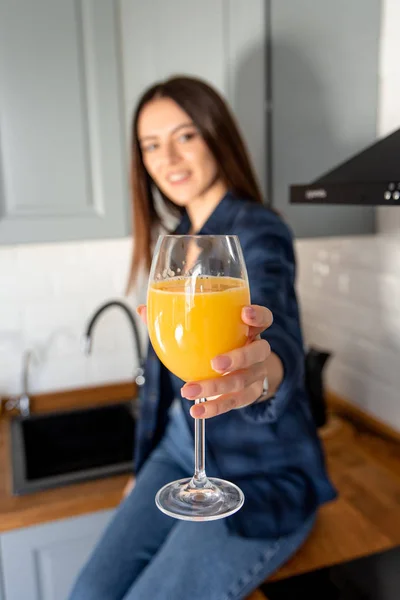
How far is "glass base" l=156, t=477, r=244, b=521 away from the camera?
649 millimetres

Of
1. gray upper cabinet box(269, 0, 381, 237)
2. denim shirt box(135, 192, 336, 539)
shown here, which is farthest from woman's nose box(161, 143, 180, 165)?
gray upper cabinet box(269, 0, 381, 237)

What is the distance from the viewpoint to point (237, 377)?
2.15 feet

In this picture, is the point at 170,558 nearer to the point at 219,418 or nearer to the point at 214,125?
the point at 219,418

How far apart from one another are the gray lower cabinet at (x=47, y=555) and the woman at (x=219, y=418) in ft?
0.61

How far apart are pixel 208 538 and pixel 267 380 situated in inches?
15.2

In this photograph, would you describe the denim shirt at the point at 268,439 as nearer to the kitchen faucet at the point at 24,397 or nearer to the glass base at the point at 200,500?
the glass base at the point at 200,500

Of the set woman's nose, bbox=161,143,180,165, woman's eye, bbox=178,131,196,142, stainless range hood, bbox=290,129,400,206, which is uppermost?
woman's eye, bbox=178,131,196,142

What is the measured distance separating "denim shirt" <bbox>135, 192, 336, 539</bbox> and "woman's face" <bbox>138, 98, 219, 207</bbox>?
3.8 inches

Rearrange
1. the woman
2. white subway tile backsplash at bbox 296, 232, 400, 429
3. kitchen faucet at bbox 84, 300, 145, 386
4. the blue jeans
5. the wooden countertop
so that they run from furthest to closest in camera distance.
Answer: kitchen faucet at bbox 84, 300, 145, 386, white subway tile backsplash at bbox 296, 232, 400, 429, the wooden countertop, the blue jeans, the woman

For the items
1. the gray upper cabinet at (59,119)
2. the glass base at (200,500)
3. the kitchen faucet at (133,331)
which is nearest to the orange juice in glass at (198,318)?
the glass base at (200,500)

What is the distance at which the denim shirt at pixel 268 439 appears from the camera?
102cm

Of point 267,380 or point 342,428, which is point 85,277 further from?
point 267,380

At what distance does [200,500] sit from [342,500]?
29.5 inches

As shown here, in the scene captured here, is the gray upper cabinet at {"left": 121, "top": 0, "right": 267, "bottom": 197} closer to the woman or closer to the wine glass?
the woman
